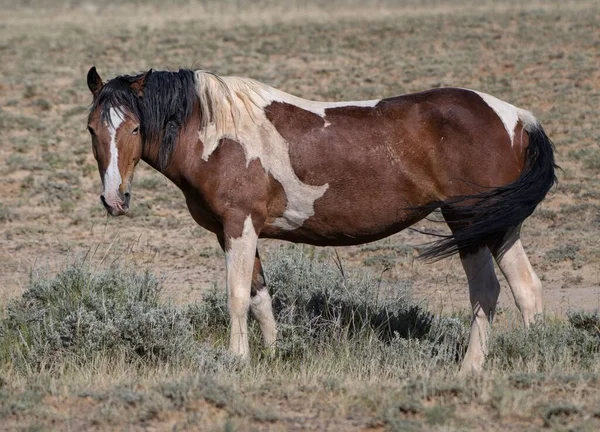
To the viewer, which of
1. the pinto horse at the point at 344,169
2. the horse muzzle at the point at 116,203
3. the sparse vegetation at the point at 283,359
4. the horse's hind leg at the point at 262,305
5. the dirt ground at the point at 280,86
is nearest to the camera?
the sparse vegetation at the point at 283,359

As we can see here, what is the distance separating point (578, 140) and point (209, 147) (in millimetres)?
10911

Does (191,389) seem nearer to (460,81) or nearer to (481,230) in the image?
(481,230)

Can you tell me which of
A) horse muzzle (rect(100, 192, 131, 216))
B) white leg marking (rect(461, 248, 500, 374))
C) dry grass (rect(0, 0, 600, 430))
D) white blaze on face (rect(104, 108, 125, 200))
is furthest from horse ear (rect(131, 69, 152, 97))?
white leg marking (rect(461, 248, 500, 374))

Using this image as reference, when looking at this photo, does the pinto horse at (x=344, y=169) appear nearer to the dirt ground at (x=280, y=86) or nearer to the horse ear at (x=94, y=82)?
the horse ear at (x=94, y=82)

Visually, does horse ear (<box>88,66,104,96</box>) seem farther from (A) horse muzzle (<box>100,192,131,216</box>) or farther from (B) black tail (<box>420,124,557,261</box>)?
(B) black tail (<box>420,124,557,261</box>)

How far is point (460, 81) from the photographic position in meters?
20.3

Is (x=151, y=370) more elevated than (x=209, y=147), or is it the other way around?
(x=209, y=147)

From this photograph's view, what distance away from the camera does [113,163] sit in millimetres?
6070

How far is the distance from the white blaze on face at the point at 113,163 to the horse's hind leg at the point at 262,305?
1.21 m

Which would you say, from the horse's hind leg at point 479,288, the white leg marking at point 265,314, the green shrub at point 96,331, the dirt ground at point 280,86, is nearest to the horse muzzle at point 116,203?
the green shrub at point 96,331

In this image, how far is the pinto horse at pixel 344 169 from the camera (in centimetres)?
638

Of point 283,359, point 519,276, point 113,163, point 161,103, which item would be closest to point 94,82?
point 161,103

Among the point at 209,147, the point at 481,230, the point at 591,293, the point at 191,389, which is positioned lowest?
the point at 591,293

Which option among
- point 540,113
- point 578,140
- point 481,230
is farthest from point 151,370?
point 540,113
